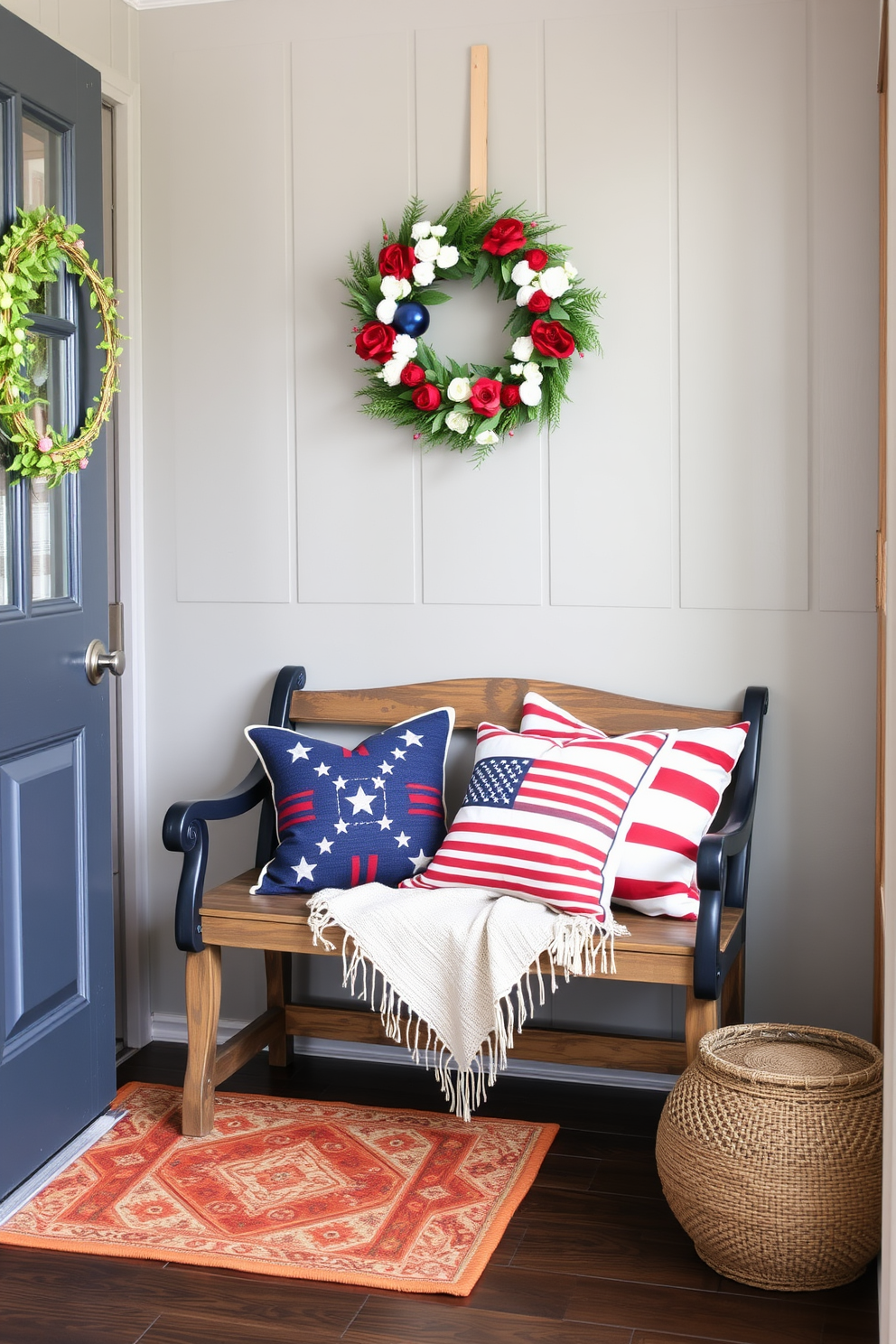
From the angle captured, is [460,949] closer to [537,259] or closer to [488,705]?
[488,705]

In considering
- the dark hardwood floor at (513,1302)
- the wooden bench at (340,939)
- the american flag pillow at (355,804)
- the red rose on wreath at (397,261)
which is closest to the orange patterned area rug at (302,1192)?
the dark hardwood floor at (513,1302)

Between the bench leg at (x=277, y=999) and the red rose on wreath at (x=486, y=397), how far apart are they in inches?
52.6

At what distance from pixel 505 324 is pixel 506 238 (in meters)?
0.20

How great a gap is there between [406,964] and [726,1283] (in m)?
0.78

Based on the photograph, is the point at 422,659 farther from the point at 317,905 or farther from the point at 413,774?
the point at 317,905

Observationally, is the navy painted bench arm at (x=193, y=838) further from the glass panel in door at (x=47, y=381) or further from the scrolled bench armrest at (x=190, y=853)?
the glass panel in door at (x=47, y=381)

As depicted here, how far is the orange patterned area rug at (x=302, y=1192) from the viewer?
2.23m

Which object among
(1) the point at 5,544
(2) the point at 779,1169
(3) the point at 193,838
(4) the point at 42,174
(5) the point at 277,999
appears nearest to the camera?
(2) the point at 779,1169

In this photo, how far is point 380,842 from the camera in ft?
9.11

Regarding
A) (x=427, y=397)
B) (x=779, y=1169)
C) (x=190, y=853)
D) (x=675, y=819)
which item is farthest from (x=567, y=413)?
(x=779, y=1169)

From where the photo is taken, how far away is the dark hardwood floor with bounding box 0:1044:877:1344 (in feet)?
6.64

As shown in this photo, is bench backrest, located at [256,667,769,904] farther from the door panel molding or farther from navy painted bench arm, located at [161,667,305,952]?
the door panel molding

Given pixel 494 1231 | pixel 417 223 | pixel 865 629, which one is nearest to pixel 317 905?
pixel 494 1231

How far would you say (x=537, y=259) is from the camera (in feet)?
9.25
